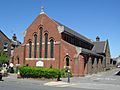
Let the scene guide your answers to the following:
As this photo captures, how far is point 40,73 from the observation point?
36688 mm

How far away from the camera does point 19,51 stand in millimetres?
52062

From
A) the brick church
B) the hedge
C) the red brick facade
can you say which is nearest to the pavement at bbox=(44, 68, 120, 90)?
the hedge

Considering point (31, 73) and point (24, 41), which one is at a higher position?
point (24, 41)

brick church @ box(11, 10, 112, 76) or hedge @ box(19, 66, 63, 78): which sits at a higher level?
brick church @ box(11, 10, 112, 76)

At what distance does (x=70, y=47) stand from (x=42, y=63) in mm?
6593

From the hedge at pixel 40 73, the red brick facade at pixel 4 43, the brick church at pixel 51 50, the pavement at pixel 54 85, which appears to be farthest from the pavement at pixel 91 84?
the red brick facade at pixel 4 43

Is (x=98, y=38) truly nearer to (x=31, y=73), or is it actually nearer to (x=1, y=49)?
(x=1, y=49)

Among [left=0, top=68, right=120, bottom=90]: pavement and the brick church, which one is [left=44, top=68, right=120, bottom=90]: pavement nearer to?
[left=0, top=68, right=120, bottom=90]: pavement

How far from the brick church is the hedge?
399 inches

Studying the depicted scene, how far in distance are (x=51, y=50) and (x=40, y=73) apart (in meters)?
12.1

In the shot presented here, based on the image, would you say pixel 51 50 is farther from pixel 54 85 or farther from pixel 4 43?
pixel 54 85

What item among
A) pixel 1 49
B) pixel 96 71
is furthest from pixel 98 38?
pixel 1 49

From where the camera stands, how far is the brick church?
45.9m

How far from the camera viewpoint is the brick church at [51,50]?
45875 mm
